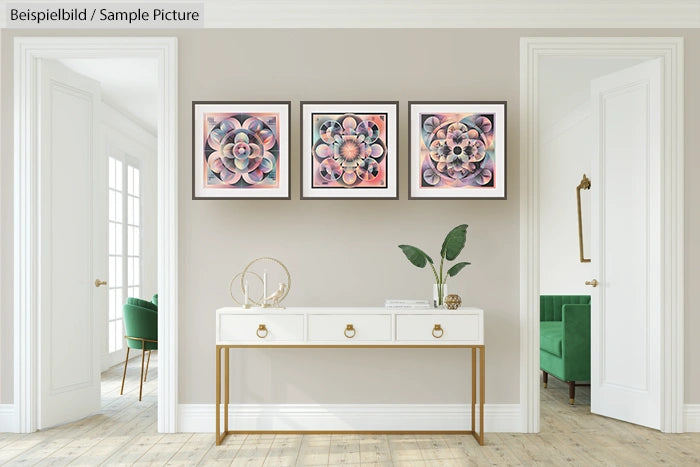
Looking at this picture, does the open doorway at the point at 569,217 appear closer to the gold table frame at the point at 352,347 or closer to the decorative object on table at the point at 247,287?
the gold table frame at the point at 352,347

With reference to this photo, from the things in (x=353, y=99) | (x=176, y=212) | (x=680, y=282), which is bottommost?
(x=680, y=282)

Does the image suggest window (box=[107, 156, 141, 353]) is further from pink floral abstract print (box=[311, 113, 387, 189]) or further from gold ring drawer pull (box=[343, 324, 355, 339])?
gold ring drawer pull (box=[343, 324, 355, 339])

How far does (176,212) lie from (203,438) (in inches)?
52.2

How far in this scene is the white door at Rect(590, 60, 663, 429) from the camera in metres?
3.96

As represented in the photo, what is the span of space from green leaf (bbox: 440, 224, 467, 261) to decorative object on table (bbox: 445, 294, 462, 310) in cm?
21

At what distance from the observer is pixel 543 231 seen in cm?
722

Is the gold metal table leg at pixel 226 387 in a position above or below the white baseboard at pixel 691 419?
above

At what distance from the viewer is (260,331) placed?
352 cm

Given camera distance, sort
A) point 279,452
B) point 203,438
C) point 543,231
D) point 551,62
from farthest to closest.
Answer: point 543,231 < point 551,62 < point 203,438 < point 279,452

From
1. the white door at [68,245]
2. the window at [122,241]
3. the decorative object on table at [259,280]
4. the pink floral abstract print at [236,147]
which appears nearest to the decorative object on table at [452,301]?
the decorative object on table at [259,280]

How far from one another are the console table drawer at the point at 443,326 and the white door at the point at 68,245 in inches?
83.9

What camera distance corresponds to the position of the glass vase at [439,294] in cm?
364

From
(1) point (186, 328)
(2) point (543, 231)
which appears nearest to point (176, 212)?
(1) point (186, 328)
